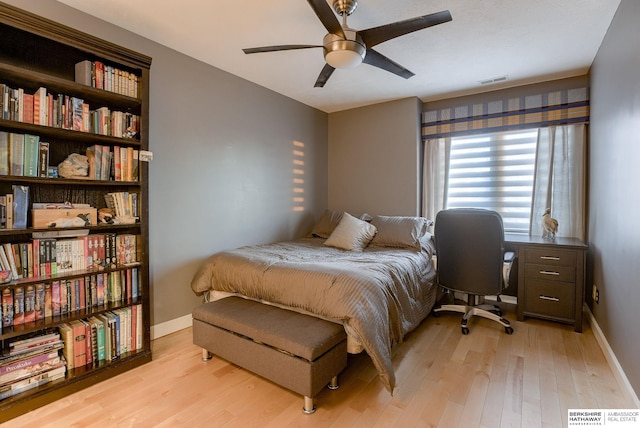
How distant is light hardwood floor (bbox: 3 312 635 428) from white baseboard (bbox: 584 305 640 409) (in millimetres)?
39

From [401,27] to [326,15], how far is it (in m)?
0.42

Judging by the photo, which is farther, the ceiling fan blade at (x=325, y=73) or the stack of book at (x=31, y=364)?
the ceiling fan blade at (x=325, y=73)

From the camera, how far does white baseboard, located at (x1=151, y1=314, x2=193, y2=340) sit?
2555 mm

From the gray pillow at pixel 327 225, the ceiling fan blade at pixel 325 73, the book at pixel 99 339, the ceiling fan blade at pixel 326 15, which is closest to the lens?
the ceiling fan blade at pixel 326 15

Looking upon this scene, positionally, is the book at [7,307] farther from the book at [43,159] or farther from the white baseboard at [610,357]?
the white baseboard at [610,357]

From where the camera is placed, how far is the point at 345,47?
1803 millimetres

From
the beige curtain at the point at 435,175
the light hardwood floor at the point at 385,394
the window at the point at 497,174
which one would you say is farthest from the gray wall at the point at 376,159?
the light hardwood floor at the point at 385,394

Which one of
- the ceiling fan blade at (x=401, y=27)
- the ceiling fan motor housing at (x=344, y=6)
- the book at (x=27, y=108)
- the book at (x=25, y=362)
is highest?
the ceiling fan motor housing at (x=344, y=6)

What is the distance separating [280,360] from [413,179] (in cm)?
281

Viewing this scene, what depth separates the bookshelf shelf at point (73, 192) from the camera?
1690mm

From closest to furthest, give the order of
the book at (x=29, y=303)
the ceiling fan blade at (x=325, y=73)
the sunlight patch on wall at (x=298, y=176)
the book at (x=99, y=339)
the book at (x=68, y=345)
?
the book at (x=29, y=303)
the book at (x=68, y=345)
the book at (x=99, y=339)
the ceiling fan blade at (x=325, y=73)
the sunlight patch on wall at (x=298, y=176)

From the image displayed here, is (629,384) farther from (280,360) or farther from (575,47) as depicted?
(575,47)

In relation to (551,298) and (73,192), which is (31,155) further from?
(551,298)

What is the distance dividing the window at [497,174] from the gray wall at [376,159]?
48 centimetres
